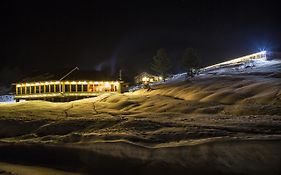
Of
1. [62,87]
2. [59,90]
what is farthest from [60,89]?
[62,87]

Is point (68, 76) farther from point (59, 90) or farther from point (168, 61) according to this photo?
point (168, 61)

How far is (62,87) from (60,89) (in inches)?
15.6

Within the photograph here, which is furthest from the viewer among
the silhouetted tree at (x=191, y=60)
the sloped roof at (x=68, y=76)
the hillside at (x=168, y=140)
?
the silhouetted tree at (x=191, y=60)

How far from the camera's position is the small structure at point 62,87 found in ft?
157

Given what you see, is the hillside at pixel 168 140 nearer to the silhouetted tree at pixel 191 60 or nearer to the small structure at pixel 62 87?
the small structure at pixel 62 87

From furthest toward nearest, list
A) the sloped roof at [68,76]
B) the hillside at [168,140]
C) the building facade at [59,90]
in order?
the sloped roof at [68,76], the building facade at [59,90], the hillside at [168,140]

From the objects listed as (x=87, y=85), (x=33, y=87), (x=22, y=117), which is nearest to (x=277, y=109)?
(x=22, y=117)

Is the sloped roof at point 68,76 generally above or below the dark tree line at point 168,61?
below

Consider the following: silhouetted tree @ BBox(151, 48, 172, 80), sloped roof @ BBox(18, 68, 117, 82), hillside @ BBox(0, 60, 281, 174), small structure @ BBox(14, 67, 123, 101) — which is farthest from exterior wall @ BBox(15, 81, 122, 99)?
silhouetted tree @ BBox(151, 48, 172, 80)

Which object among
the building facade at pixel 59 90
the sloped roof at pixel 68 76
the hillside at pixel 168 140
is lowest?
the hillside at pixel 168 140

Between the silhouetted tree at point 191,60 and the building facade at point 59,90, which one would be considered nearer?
the building facade at point 59,90

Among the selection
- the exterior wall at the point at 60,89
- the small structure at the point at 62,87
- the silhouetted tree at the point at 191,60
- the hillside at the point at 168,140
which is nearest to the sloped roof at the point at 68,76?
the small structure at the point at 62,87

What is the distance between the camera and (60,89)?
156 ft

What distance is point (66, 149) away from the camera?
652 inches
